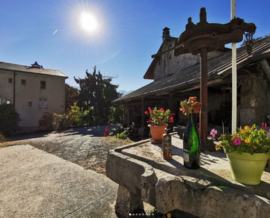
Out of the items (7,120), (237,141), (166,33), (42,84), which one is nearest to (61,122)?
(7,120)

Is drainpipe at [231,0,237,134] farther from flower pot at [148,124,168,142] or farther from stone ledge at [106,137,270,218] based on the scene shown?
flower pot at [148,124,168,142]

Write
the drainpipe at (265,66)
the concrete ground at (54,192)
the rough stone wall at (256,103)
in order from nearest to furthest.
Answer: the concrete ground at (54,192), the drainpipe at (265,66), the rough stone wall at (256,103)

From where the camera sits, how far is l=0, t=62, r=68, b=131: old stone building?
16.6m

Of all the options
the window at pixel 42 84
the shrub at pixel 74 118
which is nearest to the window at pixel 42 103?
the window at pixel 42 84

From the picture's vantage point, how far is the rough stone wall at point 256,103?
14.5 ft

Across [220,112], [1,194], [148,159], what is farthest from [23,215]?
[220,112]

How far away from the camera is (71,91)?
27.1m

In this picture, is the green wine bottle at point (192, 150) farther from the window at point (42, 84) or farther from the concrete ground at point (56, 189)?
the window at point (42, 84)

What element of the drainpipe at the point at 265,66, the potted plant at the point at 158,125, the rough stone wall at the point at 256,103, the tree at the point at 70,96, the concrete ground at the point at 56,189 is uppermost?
the tree at the point at 70,96

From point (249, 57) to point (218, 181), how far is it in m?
3.97

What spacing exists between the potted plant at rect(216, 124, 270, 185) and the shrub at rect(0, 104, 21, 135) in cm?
1665

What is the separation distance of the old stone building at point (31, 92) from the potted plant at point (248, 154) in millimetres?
20015

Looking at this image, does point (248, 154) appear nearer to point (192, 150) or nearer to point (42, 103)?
point (192, 150)

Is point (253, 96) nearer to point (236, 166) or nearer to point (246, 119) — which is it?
point (246, 119)
